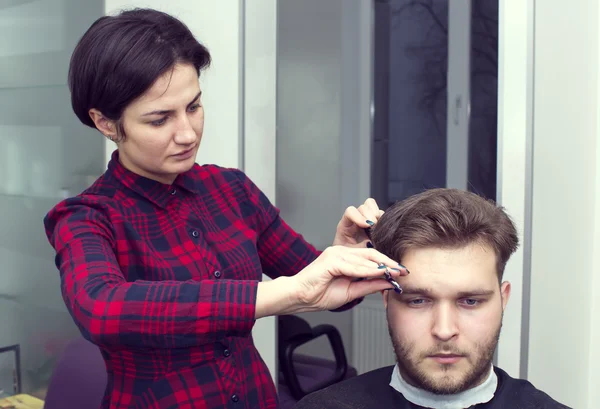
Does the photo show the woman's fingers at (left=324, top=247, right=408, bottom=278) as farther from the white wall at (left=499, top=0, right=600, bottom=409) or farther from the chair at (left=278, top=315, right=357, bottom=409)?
the chair at (left=278, top=315, right=357, bottom=409)

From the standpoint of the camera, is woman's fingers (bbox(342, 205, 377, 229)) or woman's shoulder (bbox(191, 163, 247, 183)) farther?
woman's shoulder (bbox(191, 163, 247, 183))

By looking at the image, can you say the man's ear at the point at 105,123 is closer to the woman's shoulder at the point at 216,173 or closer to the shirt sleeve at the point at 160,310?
the woman's shoulder at the point at 216,173

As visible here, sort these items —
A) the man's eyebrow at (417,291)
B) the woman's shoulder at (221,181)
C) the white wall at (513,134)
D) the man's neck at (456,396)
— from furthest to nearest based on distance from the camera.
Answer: the white wall at (513,134) → the woman's shoulder at (221,181) → the man's neck at (456,396) → the man's eyebrow at (417,291)

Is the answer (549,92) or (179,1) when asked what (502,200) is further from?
(179,1)

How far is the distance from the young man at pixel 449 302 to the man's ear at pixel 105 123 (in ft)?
2.17

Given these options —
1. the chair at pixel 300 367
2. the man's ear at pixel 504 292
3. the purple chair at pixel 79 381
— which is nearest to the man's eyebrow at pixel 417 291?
the man's ear at pixel 504 292

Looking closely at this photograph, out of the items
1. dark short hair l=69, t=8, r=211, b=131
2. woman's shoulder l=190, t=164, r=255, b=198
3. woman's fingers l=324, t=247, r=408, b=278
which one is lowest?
woman's fingers l=324, t=247, r=408, b=278

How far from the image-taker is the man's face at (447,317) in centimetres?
158

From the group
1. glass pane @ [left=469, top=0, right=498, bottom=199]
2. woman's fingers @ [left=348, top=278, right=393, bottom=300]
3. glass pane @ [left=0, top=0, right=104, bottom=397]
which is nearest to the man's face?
woman's fingers @ [left=348, top=278, right=393, bottom=300]

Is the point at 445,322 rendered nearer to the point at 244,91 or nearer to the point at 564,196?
the point at 564,196

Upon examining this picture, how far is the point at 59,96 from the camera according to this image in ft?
10.1

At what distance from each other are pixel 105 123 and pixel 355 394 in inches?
36.8

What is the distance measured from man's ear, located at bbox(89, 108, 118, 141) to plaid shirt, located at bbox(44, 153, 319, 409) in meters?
0.10

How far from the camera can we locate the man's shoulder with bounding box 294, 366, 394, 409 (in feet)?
6.03
